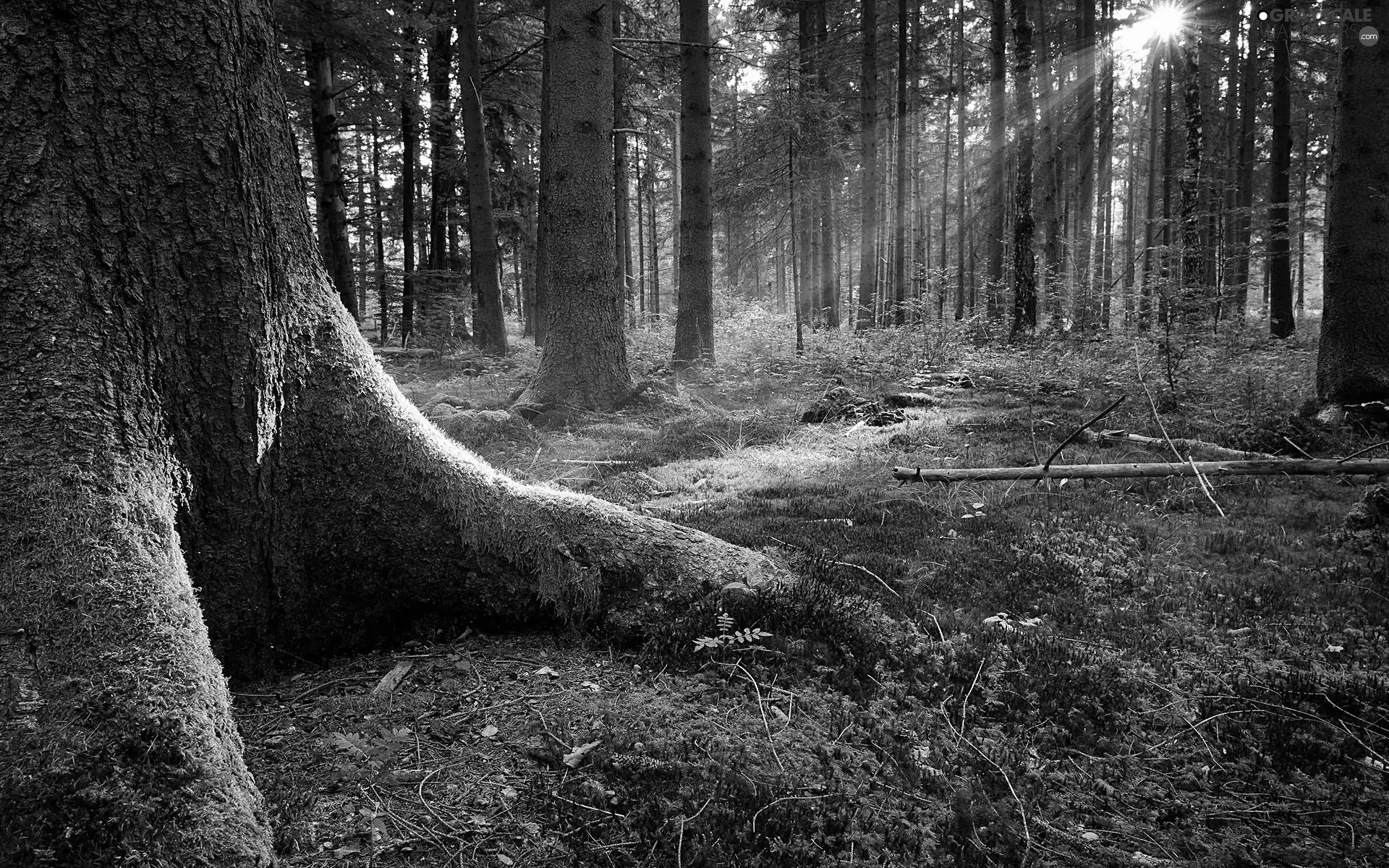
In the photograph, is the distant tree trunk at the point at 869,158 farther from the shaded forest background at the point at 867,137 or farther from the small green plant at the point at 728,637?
the small green plant at the point at 728,637

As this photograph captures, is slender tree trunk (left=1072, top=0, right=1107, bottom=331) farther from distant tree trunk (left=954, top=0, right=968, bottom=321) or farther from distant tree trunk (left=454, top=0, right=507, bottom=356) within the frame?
distant tree trunk (left=454, top=0, right=507, bottom=356)

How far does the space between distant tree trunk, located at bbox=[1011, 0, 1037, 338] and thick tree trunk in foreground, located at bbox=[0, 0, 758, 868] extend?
1522 centimetres

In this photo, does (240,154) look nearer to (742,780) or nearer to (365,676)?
(365,676)

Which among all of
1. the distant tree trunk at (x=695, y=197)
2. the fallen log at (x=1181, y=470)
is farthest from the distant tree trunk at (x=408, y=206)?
the fallen log at (x=1181, y=470)

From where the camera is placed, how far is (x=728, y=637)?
3.38 m

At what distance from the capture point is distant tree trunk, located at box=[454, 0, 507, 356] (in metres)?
15.4

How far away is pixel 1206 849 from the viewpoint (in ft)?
8.12

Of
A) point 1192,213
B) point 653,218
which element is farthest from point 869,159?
→ point 653,218

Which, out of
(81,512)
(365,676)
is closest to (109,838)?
(81,512)

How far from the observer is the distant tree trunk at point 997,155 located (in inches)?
704

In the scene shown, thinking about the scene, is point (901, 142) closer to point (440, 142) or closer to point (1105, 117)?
point (1105, 117)

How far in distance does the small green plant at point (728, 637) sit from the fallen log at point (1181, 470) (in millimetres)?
2780

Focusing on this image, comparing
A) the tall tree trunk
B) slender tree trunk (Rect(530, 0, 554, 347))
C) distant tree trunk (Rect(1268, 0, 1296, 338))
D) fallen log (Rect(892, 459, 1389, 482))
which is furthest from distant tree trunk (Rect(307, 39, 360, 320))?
distant tree trunk (Rect(1268, 0, 1296, 338))

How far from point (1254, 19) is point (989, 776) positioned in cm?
2518
